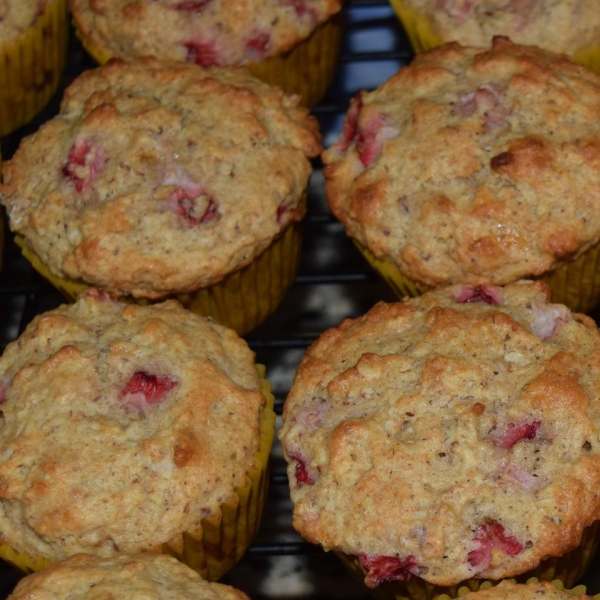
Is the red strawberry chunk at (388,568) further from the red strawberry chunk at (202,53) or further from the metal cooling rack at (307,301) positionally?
the red strawberry chunk at (202,53)

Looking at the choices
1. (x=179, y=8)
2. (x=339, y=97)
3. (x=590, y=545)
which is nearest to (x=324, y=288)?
(x=339, y=97)

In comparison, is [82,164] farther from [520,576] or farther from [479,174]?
[520,576]

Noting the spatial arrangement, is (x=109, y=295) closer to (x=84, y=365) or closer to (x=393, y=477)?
(x=84, y=365)

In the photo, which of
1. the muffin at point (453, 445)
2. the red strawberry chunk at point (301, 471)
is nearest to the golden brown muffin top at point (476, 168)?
the muffin at point (453, 445)

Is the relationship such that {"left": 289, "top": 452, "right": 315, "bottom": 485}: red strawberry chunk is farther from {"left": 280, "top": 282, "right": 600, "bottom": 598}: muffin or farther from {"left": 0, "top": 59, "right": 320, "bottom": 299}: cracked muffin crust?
{"left": 0, "top": 59, "right": 320, "bottom": 299}: cracked muffin crust

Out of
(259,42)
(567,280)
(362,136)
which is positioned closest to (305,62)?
(259,42)

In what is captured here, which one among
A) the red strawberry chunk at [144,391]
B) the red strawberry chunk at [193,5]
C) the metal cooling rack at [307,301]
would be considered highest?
the red strawberry chunk at [193,5]

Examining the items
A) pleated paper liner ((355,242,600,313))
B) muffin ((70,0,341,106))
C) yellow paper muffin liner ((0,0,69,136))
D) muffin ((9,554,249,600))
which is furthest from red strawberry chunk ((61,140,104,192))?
muffin ((9,554,249,600))
